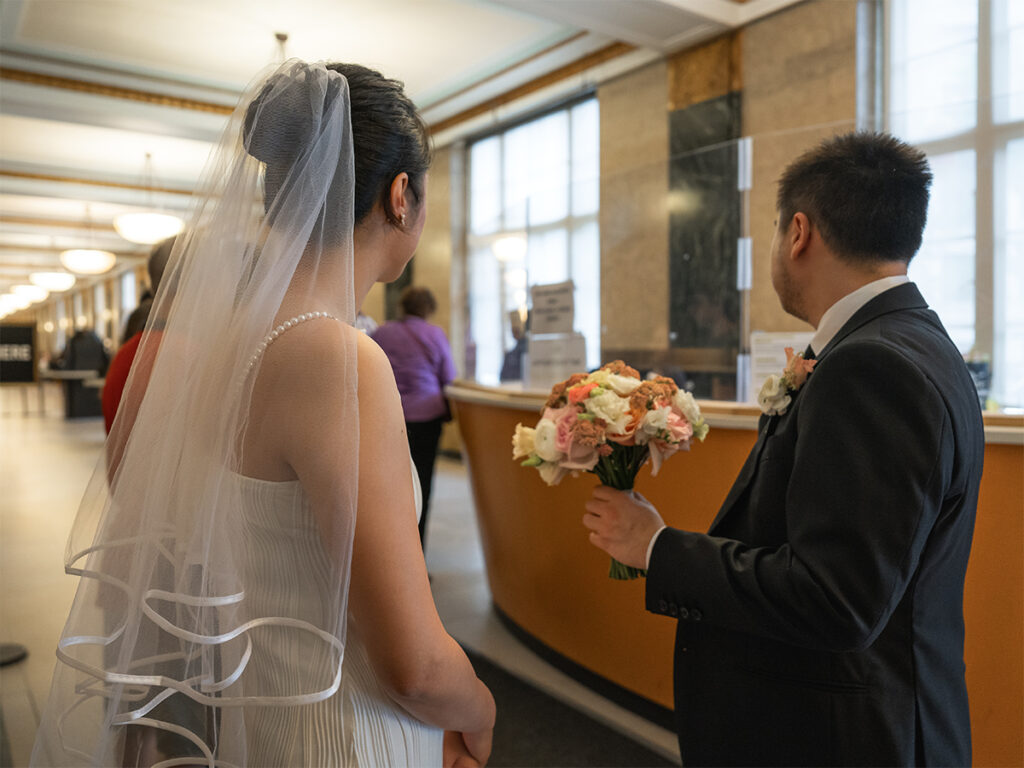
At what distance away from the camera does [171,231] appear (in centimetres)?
839

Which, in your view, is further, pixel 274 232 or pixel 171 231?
pixel 171 231

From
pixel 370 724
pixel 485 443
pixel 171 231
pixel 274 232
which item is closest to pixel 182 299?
pixel 274 232

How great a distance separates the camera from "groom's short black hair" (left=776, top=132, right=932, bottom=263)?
128cm

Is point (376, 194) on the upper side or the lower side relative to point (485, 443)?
upper

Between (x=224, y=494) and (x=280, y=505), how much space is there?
0.08 metres

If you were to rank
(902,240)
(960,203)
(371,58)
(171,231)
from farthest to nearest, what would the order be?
(171,231) < (371,58) < (960,203) < (902,240)

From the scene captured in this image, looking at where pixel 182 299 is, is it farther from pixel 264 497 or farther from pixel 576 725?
pixel 576 725

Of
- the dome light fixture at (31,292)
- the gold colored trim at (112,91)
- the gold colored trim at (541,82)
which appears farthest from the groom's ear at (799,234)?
the dome light fixture at (31,292)

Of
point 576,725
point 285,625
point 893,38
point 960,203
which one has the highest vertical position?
point 893,38

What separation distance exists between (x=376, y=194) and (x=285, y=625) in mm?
590

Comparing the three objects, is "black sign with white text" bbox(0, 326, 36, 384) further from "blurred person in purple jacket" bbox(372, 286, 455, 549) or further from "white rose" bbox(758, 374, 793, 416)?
"white rose" bbox(758, 374, 793, 416)

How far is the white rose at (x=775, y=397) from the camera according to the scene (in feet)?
4.38

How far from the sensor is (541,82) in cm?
809

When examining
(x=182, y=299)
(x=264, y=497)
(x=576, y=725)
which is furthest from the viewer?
(x=576, y=725)
